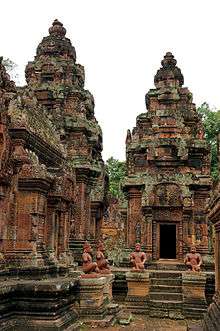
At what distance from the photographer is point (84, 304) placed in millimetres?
10625

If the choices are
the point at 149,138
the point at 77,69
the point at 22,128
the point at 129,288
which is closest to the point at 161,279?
the point at 129,288

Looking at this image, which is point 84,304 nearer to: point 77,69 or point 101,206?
point 101,206

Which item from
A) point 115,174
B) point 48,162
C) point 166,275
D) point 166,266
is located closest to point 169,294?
point 166,275

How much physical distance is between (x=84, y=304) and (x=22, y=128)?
14.6 feet

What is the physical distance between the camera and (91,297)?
1073 centimetres

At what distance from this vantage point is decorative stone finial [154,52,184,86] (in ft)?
67.3

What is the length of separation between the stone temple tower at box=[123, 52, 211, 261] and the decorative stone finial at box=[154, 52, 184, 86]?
84 centimetres

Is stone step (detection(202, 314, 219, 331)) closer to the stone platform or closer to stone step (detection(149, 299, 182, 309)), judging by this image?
the stone platform

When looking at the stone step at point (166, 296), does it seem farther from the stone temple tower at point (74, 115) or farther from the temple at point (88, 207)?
the stone temple tower at point (74, 115)

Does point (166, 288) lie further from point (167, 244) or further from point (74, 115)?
point (74, 115)

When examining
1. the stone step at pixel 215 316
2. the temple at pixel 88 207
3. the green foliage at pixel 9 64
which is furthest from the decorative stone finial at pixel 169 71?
the green foliage at pixel 9 64

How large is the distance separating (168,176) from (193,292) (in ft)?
17.8

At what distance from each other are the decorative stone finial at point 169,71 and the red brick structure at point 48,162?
3.51 m

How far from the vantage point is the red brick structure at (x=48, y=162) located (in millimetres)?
9930
